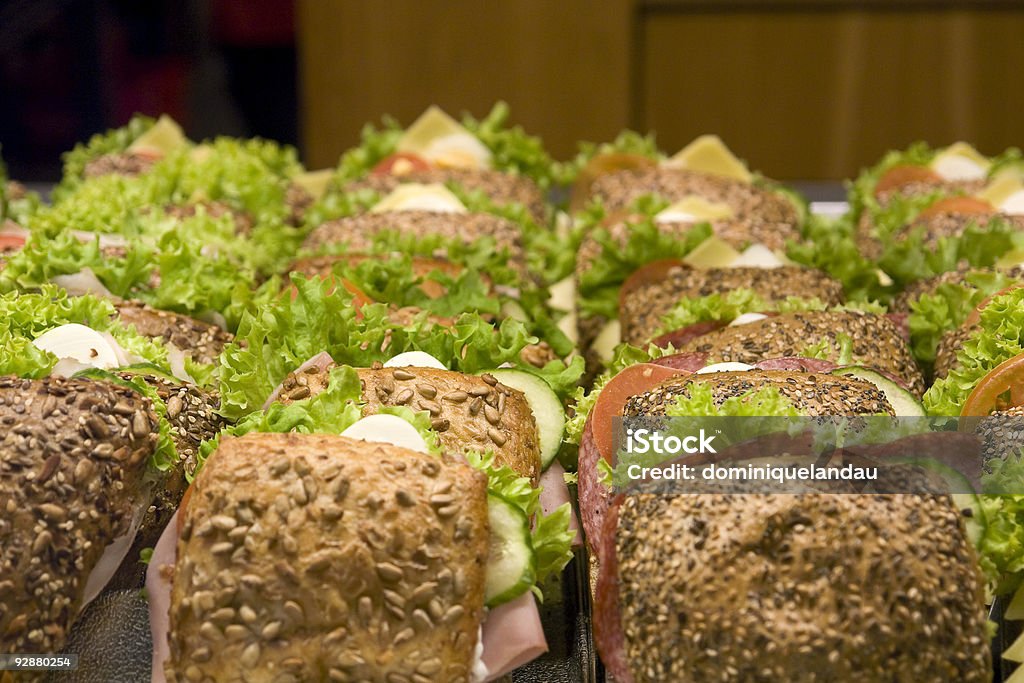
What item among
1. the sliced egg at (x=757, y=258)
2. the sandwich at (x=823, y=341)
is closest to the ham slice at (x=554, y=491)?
the sandwich at (x=823, y=341)

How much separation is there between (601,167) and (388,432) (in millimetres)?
3930

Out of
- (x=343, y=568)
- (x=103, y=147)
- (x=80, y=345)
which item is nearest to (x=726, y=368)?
(x=343, y=568)

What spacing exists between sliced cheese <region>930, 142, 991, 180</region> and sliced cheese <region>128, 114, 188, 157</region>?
3706mm

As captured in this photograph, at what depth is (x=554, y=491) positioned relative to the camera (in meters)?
3.12

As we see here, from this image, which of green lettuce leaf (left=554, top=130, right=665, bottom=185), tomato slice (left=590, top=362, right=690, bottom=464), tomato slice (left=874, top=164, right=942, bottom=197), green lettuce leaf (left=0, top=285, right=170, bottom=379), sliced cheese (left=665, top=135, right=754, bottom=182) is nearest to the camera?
tomato slice (left=590, top=362, right=690, bottom=464)

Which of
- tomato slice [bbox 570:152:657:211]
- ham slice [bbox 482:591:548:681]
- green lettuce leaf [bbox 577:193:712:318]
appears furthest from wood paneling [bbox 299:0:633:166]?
ham slice [bbox 482:591:548:681]

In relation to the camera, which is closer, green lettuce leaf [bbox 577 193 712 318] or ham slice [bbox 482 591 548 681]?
ham slice [bbox 482 591 548 681]

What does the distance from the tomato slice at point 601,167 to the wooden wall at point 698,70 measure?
7.21ft

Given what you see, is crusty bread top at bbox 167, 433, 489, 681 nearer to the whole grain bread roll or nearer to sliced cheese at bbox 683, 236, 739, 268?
the whole grain bread roll

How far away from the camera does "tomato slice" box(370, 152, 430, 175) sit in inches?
247

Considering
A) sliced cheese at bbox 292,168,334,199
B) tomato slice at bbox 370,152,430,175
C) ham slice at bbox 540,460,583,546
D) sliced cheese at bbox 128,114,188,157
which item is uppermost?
sliced cheese at bbox 128,114,188,157

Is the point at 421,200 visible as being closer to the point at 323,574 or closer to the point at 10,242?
the point at 10,242

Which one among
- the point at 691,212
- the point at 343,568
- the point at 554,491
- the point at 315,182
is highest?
the point at 343,568

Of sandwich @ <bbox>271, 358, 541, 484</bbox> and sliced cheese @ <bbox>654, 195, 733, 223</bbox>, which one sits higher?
sandwich @ <bbox>271, 358, 541, 484</bbox>
